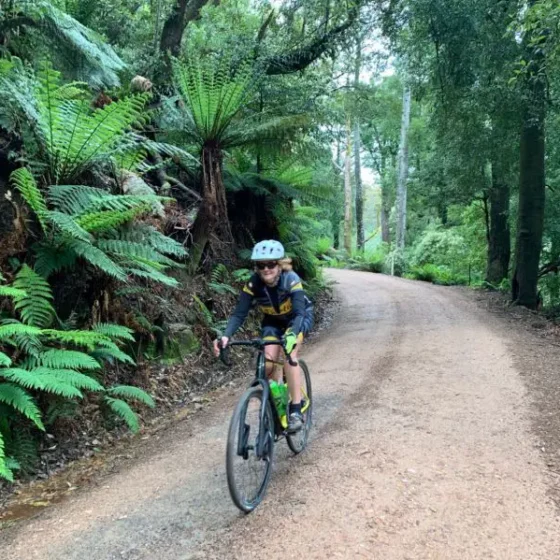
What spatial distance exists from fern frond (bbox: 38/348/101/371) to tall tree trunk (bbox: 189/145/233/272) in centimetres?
401

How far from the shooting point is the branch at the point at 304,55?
10.1m

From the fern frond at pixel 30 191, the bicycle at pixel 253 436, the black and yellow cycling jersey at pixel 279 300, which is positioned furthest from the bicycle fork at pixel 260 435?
the fern frond at pixel 30 191

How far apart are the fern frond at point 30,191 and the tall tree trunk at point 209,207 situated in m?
3.68

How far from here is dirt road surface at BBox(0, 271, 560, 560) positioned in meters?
2.90

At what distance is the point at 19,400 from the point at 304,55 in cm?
924

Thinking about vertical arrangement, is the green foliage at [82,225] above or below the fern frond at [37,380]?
above

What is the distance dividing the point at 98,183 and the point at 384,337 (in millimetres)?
5745

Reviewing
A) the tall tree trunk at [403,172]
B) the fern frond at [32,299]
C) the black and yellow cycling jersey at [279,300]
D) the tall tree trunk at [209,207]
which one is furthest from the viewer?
the tall tree trunk at [403,172]

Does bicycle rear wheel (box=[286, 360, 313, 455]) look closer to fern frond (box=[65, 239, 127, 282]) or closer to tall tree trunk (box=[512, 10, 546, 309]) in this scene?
fern frond (box=[65, 239, 127, 282])

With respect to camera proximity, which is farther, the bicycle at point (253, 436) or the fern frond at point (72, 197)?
the fern frond at point (72, 197)

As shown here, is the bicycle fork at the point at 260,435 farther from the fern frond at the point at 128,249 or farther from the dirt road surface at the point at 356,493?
the fern frond at the point at 128,249

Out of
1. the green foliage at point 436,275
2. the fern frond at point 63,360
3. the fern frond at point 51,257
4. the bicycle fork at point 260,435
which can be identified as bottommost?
the green foliage at point 436,275

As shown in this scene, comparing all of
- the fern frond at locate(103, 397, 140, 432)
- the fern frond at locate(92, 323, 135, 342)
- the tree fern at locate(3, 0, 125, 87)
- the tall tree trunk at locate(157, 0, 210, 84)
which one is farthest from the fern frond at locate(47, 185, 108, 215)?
the tall tree trunk at locate(157, 0, 210, 84)

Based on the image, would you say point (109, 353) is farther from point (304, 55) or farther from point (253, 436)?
point (304, 55)
